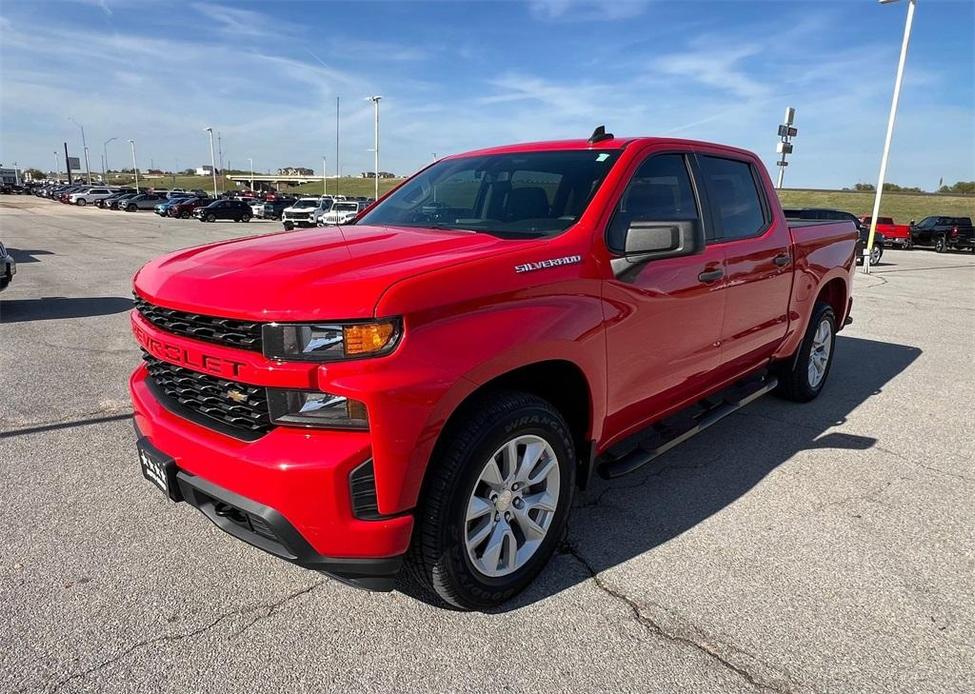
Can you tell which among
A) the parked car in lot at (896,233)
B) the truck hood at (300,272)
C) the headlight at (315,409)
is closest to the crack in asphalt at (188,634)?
the headlight at (315,409)

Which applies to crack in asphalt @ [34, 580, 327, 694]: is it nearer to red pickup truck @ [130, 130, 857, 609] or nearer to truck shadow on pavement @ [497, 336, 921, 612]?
red pickup truck @ [130, 130, 857, 609]

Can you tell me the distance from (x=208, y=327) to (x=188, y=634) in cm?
117

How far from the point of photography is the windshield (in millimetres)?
3078

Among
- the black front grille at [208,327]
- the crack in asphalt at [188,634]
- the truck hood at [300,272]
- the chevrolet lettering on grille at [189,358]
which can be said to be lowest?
the crack in asphalt at [188,634]

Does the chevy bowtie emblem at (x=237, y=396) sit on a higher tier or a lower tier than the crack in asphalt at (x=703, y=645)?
higher

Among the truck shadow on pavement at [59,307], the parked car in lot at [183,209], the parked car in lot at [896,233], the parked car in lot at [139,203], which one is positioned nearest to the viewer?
the truck shadow on pavement at [59,307]

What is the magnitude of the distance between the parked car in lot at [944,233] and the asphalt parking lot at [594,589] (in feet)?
87.8

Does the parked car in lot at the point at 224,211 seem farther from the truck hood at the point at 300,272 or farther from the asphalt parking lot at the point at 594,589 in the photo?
the truck hood at the point at 300,272

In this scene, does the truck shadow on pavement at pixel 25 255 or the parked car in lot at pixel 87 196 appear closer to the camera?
the truck shadow on pavement at pixel 25 255

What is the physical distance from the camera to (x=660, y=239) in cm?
274

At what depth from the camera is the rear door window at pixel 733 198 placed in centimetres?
381

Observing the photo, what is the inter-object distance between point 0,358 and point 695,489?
6332 millimetres

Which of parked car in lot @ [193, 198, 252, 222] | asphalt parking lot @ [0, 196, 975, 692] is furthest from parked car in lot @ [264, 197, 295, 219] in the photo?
asphalt parking lot @ [0, 196, 975, 692]

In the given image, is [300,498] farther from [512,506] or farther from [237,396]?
Answer: [512,506]
